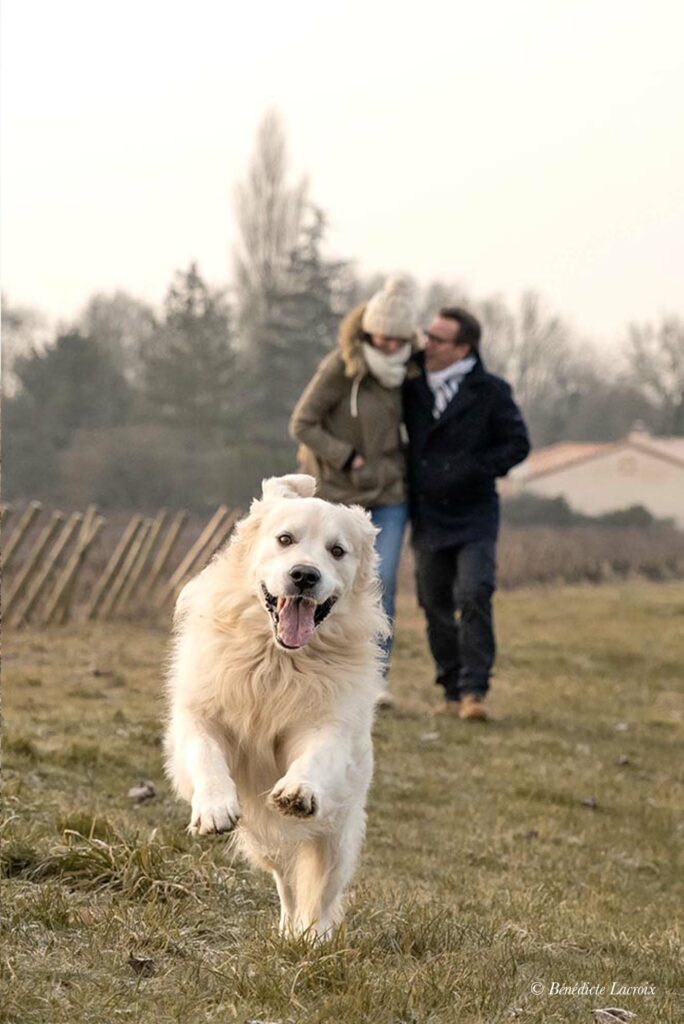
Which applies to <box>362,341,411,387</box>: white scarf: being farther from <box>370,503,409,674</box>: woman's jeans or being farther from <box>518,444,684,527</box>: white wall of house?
<box>518,444,684,527</box>: white wall of house

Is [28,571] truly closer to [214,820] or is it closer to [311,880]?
[311,880]

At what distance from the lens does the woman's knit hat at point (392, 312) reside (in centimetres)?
782

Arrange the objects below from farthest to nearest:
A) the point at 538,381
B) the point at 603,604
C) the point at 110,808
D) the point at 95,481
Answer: the point at 538,381 → the point at 95,481 → the point at 603,604 → the point at 110,808

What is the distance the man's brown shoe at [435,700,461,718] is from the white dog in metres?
5.14

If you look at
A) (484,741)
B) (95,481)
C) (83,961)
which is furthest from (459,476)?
(95,481)

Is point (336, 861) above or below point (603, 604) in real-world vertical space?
above

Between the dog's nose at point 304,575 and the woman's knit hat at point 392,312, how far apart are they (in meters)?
3.99

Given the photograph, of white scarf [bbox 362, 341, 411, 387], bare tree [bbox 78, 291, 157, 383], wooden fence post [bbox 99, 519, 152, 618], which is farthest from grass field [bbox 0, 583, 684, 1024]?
bare tree [bbox 78, 291, 157, 383]

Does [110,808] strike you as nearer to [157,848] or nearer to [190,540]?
[157,848]

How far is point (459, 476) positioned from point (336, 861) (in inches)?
184

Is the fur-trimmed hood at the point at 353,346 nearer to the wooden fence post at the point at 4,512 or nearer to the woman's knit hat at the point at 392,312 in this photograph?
the woman's knit hat at the point at 392,312

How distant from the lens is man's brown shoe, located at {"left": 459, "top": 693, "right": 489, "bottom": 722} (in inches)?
363

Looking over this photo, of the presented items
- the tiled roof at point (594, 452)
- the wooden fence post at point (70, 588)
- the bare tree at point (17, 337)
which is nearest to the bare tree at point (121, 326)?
the bare tree at point (17, 337)

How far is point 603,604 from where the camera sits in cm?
2156
